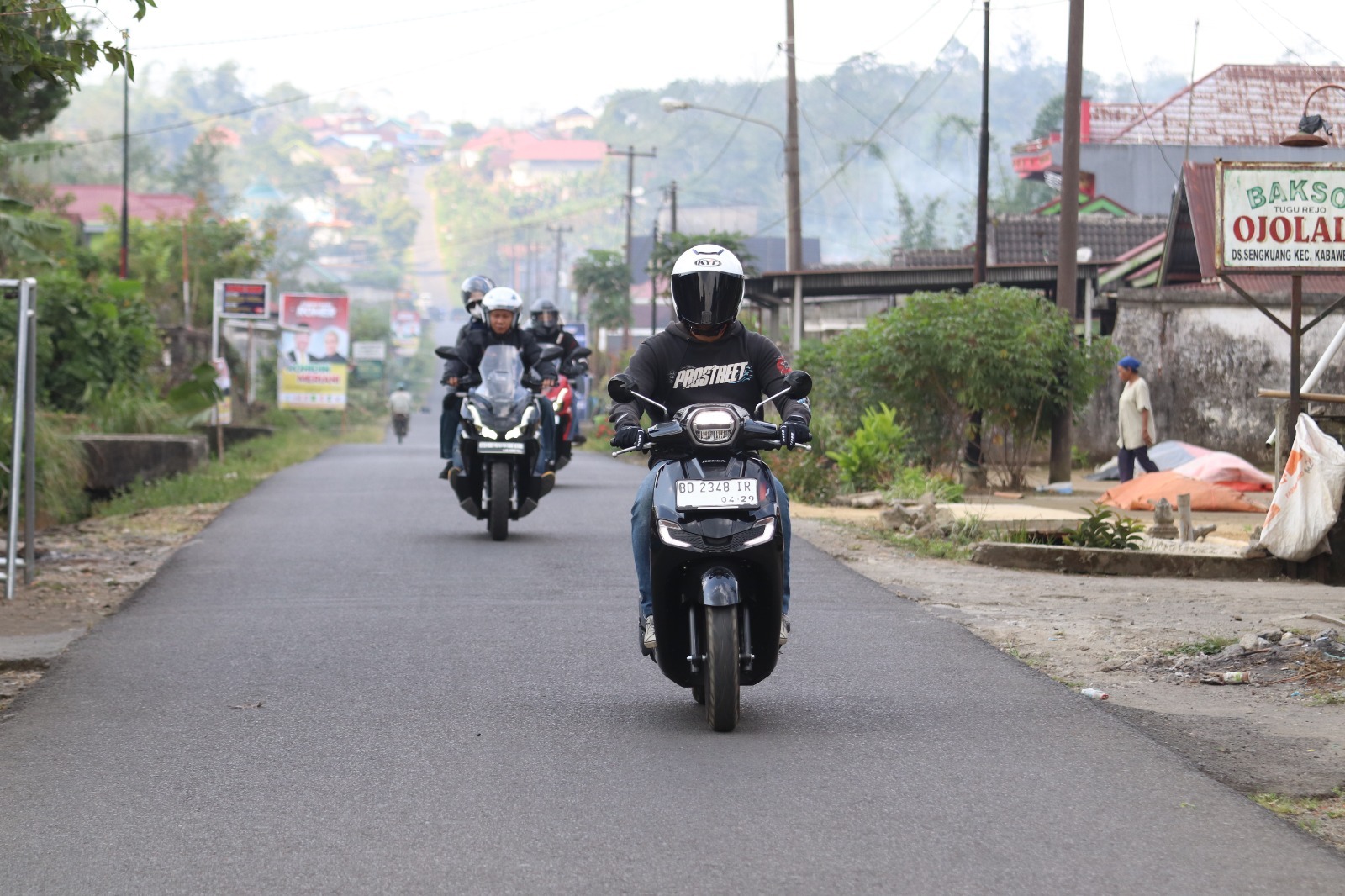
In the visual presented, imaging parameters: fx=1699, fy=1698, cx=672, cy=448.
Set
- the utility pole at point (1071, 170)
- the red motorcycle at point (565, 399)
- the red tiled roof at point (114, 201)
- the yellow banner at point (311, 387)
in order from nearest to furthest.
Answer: the red motorcycle at point (565, 399), the utility pole at point (1071, 170), the yellow banner at point (311, 387), the red tiled roof at point (114, 201)

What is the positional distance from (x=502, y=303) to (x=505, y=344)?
1.08 feet

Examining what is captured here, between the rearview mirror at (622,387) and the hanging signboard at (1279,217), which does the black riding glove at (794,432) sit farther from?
the hanging signboard at (1279,217)

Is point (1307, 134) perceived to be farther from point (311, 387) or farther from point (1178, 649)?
point (311, 387)

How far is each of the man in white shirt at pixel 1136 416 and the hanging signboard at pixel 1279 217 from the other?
6950 millimetres

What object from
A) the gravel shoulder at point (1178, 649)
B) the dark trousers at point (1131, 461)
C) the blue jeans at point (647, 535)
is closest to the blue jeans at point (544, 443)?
the gravel shoulder at point (1178, 649)

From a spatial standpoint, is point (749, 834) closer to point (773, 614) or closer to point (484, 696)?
point (773, 614)

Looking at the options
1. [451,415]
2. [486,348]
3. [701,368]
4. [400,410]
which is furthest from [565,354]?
[400,410]

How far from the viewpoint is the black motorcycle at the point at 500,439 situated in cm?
1305

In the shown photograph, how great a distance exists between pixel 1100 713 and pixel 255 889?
3.61 metres

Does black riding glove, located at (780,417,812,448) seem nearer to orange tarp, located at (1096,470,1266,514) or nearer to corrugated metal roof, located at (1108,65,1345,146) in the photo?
orange tarp, located at (1096,470,1266,514)

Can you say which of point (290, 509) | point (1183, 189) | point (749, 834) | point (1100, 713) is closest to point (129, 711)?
point (749, 834)

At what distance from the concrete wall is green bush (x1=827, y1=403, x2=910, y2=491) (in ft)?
23.6

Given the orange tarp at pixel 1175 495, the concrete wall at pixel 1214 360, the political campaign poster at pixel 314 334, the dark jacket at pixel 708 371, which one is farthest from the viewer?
the political campaign poster at pixel 314 334

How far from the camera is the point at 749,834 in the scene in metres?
4.90
